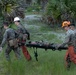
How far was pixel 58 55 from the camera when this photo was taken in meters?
11.7

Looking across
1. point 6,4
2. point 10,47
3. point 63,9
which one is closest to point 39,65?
point 10,47

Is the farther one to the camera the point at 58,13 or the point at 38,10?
the point at 38,10

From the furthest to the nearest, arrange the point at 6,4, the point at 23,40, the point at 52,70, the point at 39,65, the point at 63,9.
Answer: the point at 63,9, the point at 6,4, the point at 23,40, the point at 39,65, the point at 52,70

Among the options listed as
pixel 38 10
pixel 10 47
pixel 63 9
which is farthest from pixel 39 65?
pixel 38 10

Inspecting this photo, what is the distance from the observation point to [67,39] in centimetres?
942

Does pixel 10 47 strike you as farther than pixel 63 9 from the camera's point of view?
No

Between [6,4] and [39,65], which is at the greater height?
[6,4]

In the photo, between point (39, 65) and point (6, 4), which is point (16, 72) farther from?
point (6, 4)

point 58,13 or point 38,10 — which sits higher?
point 58,13

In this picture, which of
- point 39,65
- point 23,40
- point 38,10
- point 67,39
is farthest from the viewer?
point 38,10

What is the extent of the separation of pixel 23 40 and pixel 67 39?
217 cm

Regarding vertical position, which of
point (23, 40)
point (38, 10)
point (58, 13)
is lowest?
point (38, 10)

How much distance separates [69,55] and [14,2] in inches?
298

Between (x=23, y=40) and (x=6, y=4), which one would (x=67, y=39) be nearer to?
(x=23, y=40)
